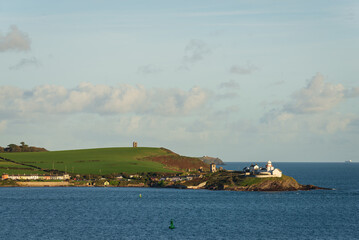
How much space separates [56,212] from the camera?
13950 centimetres

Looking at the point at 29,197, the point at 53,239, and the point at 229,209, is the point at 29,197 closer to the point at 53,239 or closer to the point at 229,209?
the point at 229,209

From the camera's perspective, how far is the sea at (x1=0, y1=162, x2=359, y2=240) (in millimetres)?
105750

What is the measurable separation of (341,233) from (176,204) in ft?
204

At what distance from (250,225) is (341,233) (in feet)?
62.3

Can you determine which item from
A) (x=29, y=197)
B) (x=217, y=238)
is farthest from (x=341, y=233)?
(x=29, y=197)

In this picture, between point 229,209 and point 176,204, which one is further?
point 176,204

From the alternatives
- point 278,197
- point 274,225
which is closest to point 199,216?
point 274,225

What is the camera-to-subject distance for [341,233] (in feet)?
357

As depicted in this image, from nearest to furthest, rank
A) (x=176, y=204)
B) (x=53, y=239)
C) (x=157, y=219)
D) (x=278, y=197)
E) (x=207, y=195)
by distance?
(x=53, y=239), (x=157, y=219), (x=176, y=204), (x=278, y=197), (x=207, y=195)

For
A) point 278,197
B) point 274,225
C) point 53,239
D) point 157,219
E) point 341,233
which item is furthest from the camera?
point 278,197

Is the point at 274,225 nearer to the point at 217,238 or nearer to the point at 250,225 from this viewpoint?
the point at 250,225

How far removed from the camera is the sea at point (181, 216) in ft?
347

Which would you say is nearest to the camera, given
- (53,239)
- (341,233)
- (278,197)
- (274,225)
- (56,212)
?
(53,239)

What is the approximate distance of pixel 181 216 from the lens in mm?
133375
